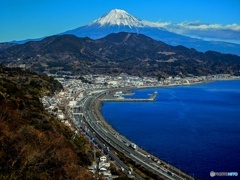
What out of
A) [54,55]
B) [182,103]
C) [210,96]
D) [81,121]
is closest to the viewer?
[81,121]

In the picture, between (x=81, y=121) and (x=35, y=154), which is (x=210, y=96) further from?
(x=35, y=154)

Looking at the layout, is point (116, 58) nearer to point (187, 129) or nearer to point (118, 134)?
point (187, 129)

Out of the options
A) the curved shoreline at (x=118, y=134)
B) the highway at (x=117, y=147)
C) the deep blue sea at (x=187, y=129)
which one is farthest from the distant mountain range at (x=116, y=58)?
the highway at (x=117, y=147)

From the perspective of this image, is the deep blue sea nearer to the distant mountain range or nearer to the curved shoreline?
the curved shoreline

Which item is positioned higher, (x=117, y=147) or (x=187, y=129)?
(x=117, y=147)

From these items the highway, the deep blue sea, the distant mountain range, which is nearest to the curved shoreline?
the highway

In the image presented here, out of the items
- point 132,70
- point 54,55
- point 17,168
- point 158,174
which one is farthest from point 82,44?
point 17,168

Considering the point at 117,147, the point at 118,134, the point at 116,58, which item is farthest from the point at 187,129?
the point at 116,58
